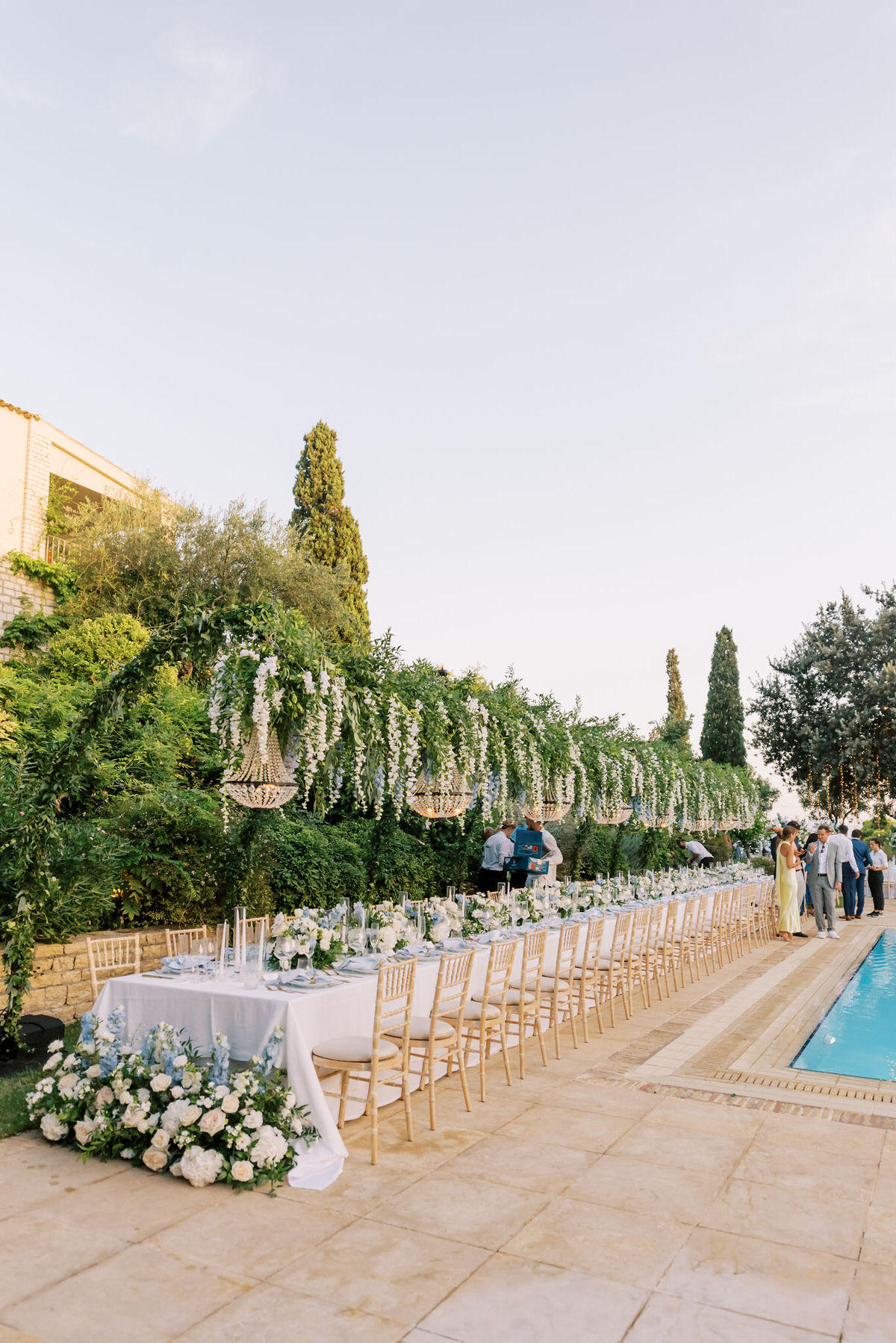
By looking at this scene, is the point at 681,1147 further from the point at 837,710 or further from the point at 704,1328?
the point at 837,710

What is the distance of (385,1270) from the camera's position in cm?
302

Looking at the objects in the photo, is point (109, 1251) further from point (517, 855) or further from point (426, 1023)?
point (517, 855)

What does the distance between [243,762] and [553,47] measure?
→ 802 cm

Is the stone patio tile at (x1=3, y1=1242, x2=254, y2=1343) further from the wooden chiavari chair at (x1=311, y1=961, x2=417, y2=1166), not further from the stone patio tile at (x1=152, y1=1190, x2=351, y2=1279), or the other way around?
the wooden chiavari chair at (x1=311, y1=961, x2=417, y2=1166)

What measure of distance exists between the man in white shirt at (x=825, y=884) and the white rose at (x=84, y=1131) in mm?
11629

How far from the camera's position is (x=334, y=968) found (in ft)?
16.3

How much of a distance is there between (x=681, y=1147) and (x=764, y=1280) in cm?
133

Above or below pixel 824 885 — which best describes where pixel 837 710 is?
above

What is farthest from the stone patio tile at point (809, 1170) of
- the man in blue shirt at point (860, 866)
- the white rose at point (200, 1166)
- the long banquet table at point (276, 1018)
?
the man in blue shirt at point (860, 866)

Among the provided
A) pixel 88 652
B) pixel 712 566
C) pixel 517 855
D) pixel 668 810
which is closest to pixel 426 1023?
pixel 517 855

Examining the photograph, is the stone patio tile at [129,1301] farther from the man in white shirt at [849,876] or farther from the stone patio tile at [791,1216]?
the man in white shirt at [849,876]

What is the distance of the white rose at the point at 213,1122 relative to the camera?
150 inches

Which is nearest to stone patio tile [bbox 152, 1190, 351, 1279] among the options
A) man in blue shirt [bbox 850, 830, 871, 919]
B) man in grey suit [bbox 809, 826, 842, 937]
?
man in grey suit [bbox 809, 826, 842, 937]

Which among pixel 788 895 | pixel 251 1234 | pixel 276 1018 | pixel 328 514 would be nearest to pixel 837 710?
pixel 788 895
